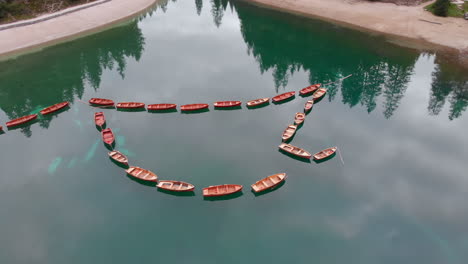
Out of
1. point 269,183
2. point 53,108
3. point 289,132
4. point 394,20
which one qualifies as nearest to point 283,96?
point 289,132

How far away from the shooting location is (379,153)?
2255 inches

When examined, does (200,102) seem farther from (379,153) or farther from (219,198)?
(379,153)

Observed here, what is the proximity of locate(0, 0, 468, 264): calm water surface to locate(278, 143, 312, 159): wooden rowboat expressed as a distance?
1514mm

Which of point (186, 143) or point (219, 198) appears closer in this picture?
point (219, 198)

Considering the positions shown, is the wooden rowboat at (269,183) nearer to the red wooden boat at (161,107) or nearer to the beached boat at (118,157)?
the beached boat at (118,157)

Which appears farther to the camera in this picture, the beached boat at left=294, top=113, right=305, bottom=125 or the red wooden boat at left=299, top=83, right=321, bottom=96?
the red wooden boat at left=299, top=83, right=321, bottom=96

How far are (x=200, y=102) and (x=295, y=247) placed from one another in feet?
132

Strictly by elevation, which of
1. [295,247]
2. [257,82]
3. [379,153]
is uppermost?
[257,82]

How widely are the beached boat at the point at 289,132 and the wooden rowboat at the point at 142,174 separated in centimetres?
2523

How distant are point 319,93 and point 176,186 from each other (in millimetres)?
41834

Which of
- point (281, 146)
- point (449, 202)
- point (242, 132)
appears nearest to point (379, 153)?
point (449, 202)

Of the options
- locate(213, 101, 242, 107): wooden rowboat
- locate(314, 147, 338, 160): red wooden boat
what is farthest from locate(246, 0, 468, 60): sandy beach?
locate(213, 101, 242, 107): wooden rowboat

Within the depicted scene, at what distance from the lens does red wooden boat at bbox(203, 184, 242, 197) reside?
48.2 m

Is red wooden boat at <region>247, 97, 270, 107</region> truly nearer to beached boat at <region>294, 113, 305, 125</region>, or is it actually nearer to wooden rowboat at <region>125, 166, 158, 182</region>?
beached boat at <region>294, 113, 305, 125</region>
